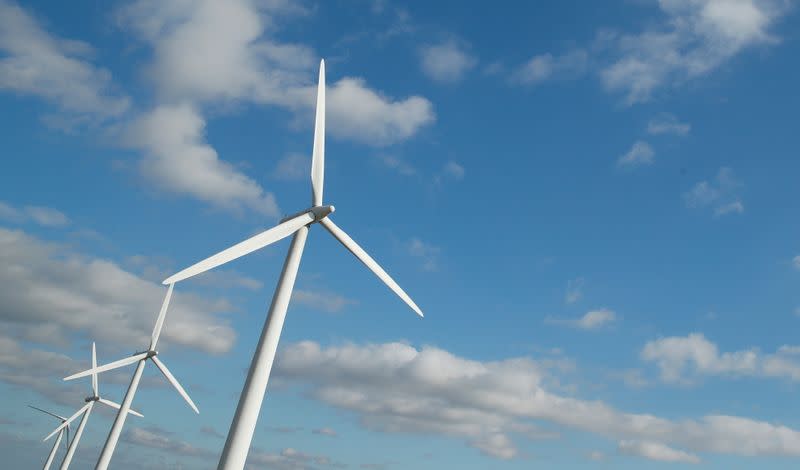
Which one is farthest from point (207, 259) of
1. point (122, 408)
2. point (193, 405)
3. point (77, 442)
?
point (77, 442)

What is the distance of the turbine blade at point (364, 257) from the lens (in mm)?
55438

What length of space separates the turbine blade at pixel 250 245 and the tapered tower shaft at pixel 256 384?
138 inches

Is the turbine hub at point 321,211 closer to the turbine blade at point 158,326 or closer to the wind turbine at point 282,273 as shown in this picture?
the wind turbine at point 282,273

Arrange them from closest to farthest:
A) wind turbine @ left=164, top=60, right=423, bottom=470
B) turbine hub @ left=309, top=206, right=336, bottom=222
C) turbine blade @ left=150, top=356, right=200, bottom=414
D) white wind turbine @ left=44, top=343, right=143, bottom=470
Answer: wind turbine @ left=164, top=60, right=423, bottom=470
turbine hub @ left=309, top=206, right=336, bottom=222
turbine blade @ left=150, top=356, right=200, bottom=414
white wind turbine @ left=44, top=343, right=143, bottom=470

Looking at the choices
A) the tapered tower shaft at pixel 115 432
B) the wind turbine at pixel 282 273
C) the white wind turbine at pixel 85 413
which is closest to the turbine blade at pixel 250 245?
the wind turbine at pixel 282 273

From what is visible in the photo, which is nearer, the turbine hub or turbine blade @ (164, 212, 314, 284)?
turbine blade @ (164, 212, 314, 284)

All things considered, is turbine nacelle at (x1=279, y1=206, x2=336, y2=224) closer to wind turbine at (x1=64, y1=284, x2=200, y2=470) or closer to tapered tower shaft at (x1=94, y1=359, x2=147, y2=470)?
wind turbine at (x1=64, y1=284, x2=200, y2=470)

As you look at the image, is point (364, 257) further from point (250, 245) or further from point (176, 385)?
point (176, 385)

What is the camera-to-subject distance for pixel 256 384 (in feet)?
146

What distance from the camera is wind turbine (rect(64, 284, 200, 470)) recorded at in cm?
10256

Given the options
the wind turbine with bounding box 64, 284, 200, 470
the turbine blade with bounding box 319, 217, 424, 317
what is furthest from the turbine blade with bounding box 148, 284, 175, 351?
the turbine blade with bounding box 319, 217, 424, 317

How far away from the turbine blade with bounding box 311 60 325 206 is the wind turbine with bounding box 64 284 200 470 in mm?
53449

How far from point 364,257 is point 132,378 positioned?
72462 millimetres

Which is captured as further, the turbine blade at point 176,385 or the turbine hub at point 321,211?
the turbine blade at point 176,385
